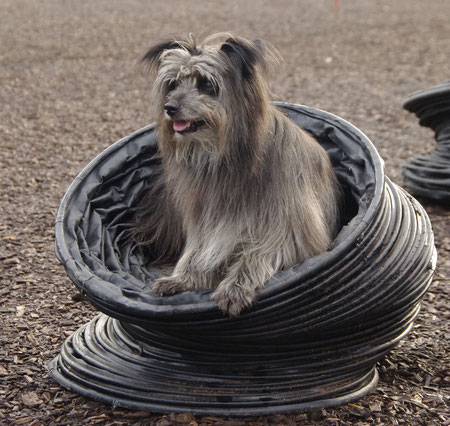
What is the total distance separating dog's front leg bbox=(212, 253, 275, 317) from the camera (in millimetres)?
3471

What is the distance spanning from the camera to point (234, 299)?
3473 millimetres

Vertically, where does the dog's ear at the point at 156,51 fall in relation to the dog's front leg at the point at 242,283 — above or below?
above

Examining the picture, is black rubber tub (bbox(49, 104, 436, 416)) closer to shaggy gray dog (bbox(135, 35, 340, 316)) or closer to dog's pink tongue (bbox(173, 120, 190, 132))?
shaggy gray dog (bbox(135, 35, 340, 316))

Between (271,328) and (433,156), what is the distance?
390 centimetres

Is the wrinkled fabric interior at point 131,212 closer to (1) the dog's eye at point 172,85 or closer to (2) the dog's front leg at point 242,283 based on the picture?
(2) the dog's front leg at point 242,283

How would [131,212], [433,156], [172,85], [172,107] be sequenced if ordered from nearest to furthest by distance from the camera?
[172,107] < [172,85] < [131,212] < [433,156]

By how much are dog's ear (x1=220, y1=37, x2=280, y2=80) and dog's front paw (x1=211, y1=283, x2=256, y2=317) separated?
3.27ft

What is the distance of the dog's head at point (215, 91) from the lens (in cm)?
365

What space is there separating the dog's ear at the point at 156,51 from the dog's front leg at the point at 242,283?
1.06 m

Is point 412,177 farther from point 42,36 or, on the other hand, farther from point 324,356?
point 42,36

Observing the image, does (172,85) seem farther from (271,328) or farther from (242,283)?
(271,328)

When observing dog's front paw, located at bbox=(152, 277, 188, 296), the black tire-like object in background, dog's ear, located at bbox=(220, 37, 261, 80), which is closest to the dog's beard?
dog's ear, located at bbox=(220, 37, 261, 80)

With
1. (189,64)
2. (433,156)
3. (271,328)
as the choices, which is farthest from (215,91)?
(433,156)

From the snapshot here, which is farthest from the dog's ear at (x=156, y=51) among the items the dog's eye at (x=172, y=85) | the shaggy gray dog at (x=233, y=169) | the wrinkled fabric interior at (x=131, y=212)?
the wrinkled fabric interior at (x=131, y=212)
